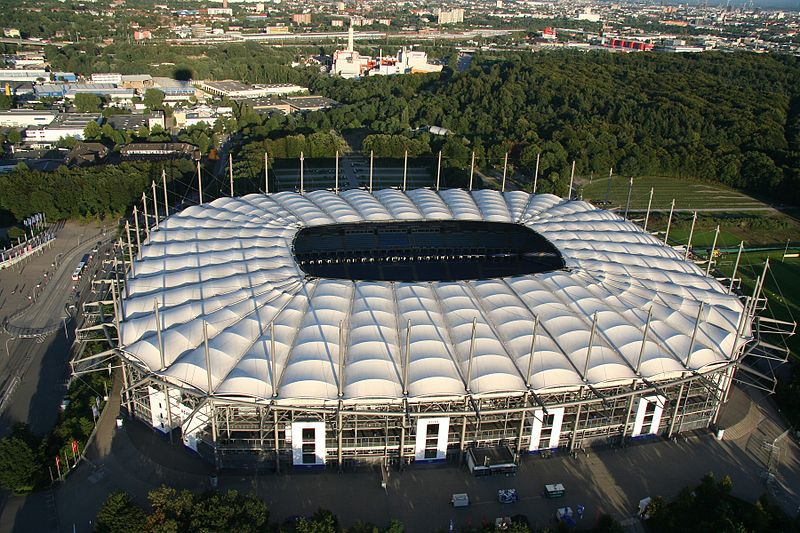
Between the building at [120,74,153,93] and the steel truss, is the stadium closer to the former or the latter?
the steel truss

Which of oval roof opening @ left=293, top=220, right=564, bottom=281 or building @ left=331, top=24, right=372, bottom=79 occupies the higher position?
oval roof opening @ left=293, top=220, right=564, bottom=281

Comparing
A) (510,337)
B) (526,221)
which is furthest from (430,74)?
(510,337)

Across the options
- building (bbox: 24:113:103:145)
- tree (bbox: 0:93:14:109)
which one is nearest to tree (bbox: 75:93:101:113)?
tree (bbox: 0:93:14:109)

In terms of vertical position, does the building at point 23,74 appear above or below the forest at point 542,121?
below

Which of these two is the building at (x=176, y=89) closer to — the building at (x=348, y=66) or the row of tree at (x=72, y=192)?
the building at (x=348, y=66)

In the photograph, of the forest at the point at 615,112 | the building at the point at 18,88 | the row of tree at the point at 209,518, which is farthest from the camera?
the building at the point at 18,88

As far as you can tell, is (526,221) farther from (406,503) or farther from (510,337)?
(406,503)

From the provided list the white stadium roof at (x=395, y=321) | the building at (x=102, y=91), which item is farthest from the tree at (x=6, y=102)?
the white stadium roof at (x=395, y=321)
